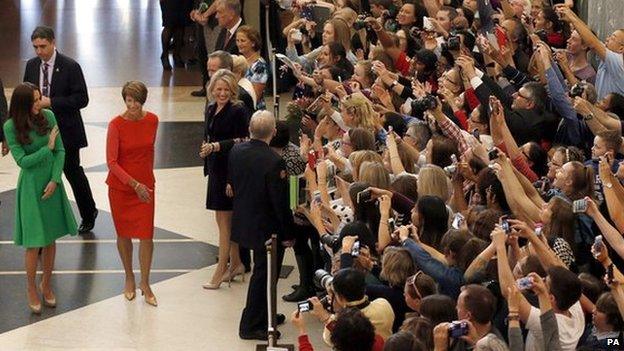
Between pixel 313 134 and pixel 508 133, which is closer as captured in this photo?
pixel 508 133

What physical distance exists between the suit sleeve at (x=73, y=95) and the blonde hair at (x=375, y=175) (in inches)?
154

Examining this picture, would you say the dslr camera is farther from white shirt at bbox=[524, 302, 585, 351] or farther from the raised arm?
white shirt at bbox=[524, 302, 585, 351]

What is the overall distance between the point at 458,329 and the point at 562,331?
0.71 metres

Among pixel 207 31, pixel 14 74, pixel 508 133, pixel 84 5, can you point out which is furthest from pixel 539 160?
pixel 84 5

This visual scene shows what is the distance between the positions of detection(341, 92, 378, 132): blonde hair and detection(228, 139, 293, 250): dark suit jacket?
1178mm

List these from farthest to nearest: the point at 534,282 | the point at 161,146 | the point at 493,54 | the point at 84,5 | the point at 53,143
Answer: the point at 84,5 → the point at 161,146 → the point at 493,54 → the point at 53,143 → the point at 534,282

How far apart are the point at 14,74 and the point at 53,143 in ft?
30.3

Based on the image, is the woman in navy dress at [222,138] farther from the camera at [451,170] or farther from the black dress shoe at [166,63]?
the black dress shoe at [166,63]

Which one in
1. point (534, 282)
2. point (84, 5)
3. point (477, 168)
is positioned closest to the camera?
point (534, 282)

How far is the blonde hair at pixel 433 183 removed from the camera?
31.8ft

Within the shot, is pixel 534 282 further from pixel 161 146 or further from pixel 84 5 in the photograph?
pixel 84 5

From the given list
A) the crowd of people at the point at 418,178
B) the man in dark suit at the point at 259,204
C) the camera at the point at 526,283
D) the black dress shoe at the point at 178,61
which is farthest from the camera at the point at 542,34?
the black dress shoe at the point at 178,61

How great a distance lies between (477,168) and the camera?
396 inches

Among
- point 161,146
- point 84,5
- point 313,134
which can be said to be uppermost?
point 313,134
